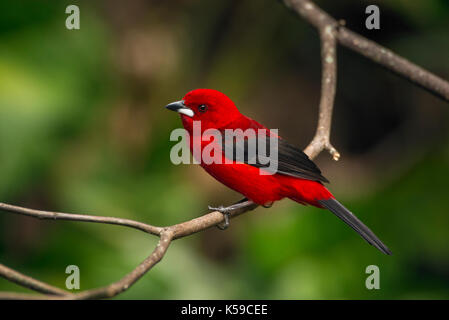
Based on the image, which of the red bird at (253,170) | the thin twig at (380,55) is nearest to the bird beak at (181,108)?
the red bird at (253,170)

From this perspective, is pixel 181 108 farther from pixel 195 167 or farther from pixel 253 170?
pixel 195 167

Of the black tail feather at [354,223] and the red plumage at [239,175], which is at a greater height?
the red plumage at [239,175]

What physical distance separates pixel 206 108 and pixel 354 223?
109cm

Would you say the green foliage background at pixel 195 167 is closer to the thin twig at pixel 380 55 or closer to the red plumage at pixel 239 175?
the red plumage at pixel 239 175

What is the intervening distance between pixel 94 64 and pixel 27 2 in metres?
0.72

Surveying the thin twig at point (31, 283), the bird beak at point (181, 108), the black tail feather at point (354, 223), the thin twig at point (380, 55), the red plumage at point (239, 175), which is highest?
the thin twig at point (380, 55)

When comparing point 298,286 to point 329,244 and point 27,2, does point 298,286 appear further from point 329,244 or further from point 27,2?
point 27,2

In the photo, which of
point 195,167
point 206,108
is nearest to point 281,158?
point 206,108

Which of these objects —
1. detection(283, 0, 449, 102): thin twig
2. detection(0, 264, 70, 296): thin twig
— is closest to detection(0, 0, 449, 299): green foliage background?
detection(283, 0, 449, 102): thin twig

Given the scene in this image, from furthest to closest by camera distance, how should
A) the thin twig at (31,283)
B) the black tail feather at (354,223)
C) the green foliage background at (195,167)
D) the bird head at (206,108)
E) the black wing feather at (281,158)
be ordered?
1. the green foliage background at (195,167)
2. the bird head at (206,108)
3. the black wing feather at (281,158)
4. the black tail feather at (354,223)
5. the thin twig at (31,283)

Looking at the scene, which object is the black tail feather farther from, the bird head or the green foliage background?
the green foliage background

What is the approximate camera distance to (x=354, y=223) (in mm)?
3426

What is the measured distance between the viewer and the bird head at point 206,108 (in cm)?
358

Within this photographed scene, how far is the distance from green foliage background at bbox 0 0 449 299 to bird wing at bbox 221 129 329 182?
899 mm
